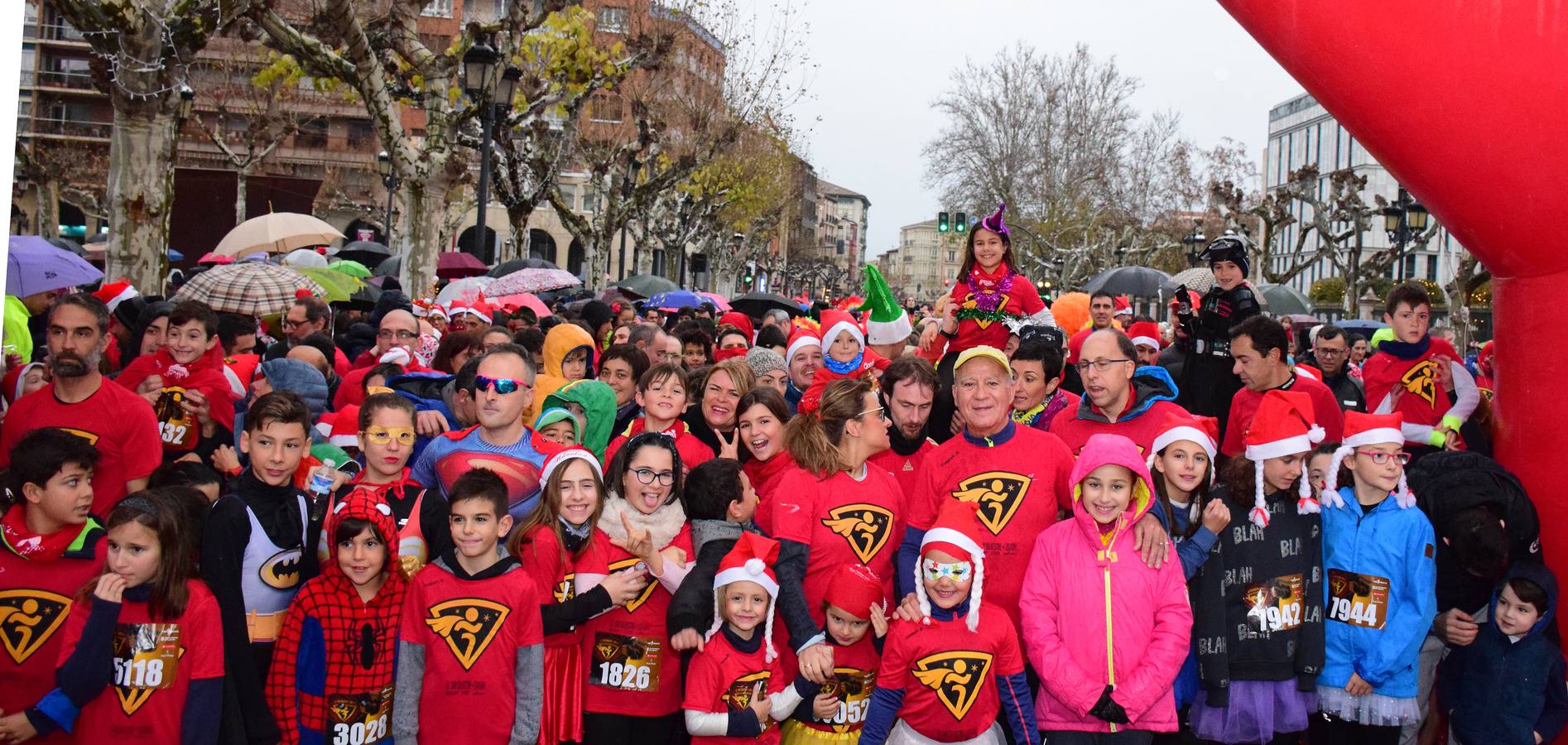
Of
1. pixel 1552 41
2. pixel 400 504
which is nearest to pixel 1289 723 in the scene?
pixel 1552 41

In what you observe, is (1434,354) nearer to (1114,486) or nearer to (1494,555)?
(1494,555)

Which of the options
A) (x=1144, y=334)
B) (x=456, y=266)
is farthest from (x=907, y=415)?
(x=456, y=266)

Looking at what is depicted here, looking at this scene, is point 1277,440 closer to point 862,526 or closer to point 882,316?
point 862,526

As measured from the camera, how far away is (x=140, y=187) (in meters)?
11.7

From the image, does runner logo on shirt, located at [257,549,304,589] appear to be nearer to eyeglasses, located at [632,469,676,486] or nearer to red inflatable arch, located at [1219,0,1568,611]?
eyeglasses, located at [632,469,676,486]

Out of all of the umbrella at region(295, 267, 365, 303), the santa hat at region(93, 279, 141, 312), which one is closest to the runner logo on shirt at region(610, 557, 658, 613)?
the santa hat at region(93, 279, 141, 312)

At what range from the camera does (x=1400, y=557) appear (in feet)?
16.7

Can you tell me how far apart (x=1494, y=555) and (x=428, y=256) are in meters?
14.3

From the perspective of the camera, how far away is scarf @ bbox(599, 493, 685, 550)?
5219 millimetres

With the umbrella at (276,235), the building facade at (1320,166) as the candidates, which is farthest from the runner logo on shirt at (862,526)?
the building facade at (1320,166)

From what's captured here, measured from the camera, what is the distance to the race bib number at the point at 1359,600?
509 centimetres

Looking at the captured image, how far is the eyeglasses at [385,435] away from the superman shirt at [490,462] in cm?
30

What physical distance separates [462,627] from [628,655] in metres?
0.71

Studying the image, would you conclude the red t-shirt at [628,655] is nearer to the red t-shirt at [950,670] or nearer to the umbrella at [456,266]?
the red t-shirt at [950,670]
